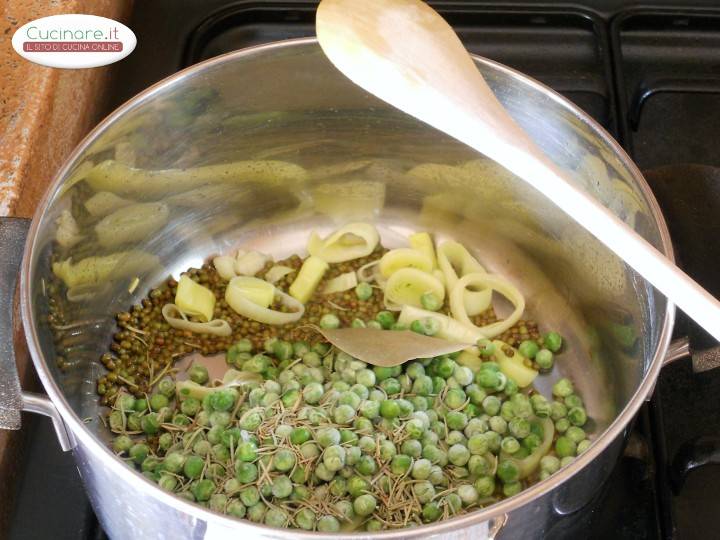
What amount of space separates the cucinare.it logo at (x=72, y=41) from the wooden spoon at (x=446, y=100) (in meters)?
0.55

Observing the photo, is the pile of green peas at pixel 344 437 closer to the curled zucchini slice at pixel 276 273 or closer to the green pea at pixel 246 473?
the green pea at pixel 246 473

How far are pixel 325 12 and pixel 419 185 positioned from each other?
51 cm

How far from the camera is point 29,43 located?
1.32m

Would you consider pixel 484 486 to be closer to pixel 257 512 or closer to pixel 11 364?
pixel 257 512

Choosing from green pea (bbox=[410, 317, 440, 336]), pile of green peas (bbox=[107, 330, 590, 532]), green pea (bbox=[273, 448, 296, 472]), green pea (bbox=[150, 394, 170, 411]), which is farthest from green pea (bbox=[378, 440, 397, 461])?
green pea (bbox=[150, 394, 170, 411])

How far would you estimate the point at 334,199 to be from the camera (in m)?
1.46

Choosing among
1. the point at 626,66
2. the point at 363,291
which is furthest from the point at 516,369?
the point at 626,66

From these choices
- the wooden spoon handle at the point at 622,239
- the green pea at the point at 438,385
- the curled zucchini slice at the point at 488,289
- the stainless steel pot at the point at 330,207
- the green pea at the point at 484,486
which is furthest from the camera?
the curled zucchini slice at the point at 488,289

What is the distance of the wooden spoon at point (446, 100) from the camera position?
0.92 metres

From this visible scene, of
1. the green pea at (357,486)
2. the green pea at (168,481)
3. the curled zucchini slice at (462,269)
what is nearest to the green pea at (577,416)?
the curled zucchini slice at (462,269)

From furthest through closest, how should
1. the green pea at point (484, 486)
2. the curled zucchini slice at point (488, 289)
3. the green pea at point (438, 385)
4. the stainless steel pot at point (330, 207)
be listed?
the curled zucchini slice at point (488, 289), the green pea at point (438, 385), the green pea at point (484, 486), the stainless steel pot at point (330, 207)

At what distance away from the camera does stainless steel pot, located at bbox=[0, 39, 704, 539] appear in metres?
1.02

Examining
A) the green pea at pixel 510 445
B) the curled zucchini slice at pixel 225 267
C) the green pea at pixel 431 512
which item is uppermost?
the curled zucchini slice at pixel 225 267

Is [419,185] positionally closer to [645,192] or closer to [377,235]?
[377,235]
